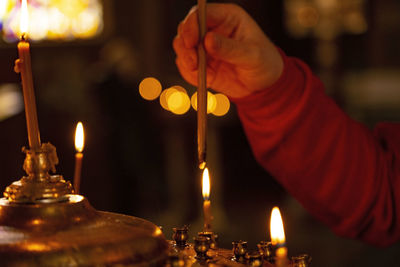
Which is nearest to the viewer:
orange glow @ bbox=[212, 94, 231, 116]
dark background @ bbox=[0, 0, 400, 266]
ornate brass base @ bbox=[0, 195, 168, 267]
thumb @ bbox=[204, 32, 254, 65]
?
ornate brass base @ bbox=[0, 195, 168, 267]

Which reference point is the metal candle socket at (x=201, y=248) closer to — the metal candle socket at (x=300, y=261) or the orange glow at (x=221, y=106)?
the metal candle socket at (x=300, y=261)

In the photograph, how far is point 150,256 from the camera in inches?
25.8

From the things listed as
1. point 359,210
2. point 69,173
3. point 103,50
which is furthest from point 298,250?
point 103,50

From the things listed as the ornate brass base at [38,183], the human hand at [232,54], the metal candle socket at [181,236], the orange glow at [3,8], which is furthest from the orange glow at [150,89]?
the ornate brass base at [38,183]

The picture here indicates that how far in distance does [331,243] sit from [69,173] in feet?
6.87

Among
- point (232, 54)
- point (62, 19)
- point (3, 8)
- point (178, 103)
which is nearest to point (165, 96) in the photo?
point (178, 103)

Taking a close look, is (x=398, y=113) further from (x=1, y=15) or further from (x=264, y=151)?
(x=264, y=151)

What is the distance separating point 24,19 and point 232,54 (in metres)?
0.66

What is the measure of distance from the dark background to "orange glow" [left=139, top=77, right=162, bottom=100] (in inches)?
6.3

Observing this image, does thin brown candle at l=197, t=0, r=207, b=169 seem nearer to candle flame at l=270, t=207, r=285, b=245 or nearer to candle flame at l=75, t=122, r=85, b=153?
candle flame at l=270, t=207, r=285, b=245

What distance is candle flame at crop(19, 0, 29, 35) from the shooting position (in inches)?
27.7

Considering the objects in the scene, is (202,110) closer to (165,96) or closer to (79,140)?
(79,140)

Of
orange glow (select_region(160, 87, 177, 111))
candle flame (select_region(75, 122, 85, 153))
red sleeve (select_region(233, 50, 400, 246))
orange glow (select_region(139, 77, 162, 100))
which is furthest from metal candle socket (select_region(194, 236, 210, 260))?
orange glow (select_region(160, 87, 177, 111))

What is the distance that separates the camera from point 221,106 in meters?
7.43
